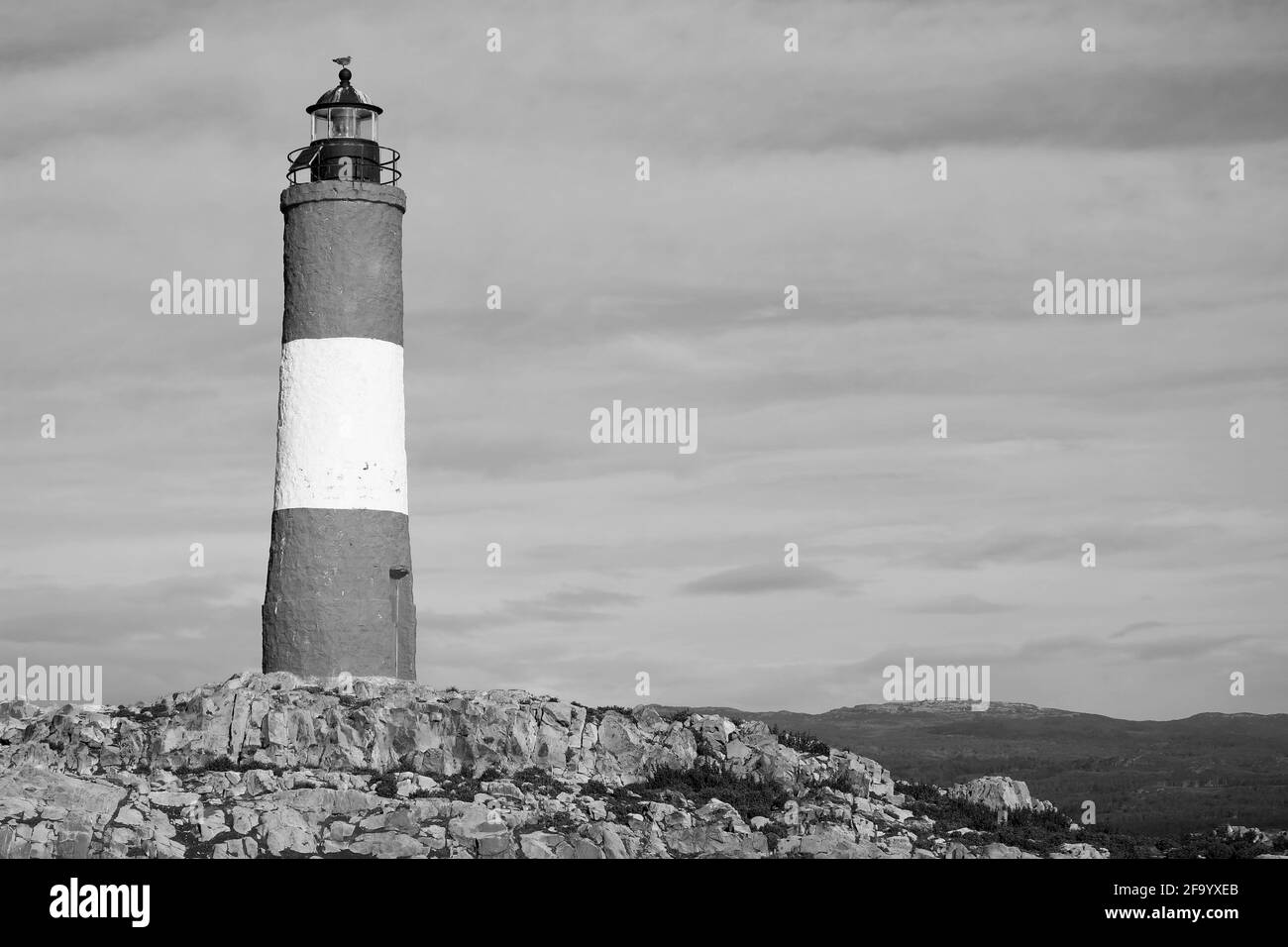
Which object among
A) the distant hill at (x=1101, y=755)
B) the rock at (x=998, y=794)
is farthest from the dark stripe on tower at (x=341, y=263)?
the distant hill at (x=1101, y=755)

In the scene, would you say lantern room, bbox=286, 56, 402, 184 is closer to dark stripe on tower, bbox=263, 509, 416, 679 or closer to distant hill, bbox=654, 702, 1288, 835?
dark stripe on tower, bbox=263, 509, 416, 679

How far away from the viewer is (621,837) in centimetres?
3516

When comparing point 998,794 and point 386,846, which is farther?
point 998,794

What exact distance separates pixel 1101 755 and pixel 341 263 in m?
70.6

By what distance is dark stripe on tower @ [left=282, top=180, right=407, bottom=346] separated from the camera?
42.1 metres

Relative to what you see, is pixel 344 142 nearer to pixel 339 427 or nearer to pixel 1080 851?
pixel 339 427

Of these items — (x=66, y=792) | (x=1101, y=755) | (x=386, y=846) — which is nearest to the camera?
(x=386, y=846)

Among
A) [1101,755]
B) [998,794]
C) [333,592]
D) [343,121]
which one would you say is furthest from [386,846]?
[1101,755]

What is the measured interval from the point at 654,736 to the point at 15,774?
1394 centimetres

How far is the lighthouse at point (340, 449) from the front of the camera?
4184 cm

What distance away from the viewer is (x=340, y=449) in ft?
137

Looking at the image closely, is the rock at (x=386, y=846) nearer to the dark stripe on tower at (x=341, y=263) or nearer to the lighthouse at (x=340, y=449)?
the lighthouse at (x=340, y=449)
